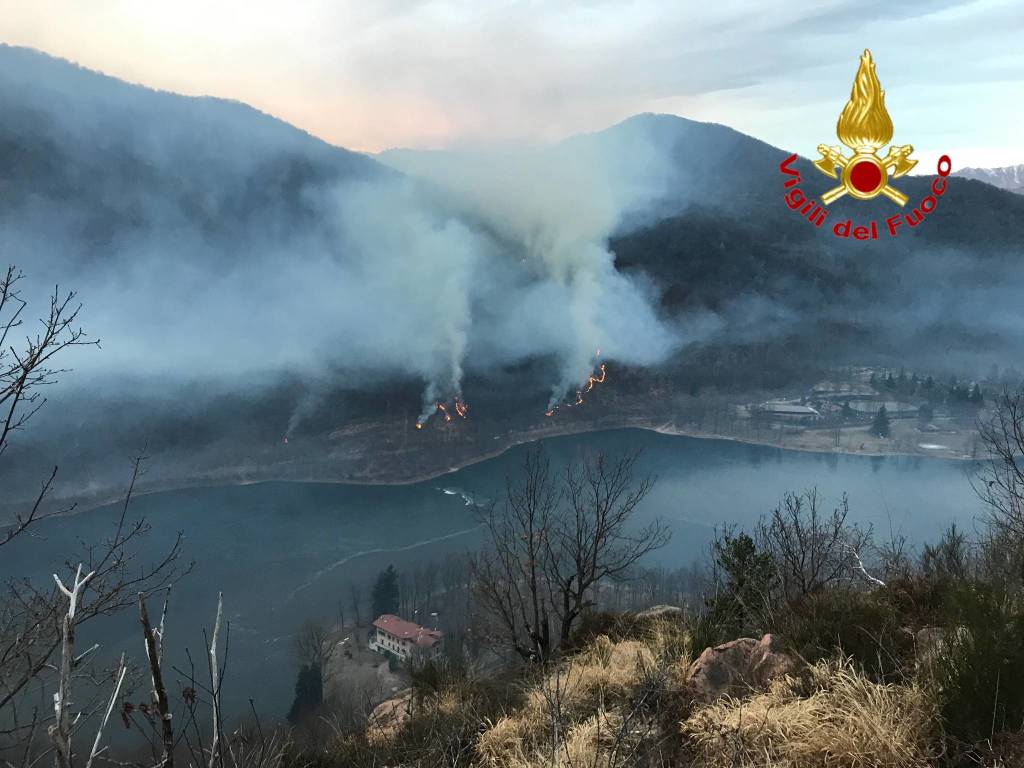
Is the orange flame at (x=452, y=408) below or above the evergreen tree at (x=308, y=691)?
above

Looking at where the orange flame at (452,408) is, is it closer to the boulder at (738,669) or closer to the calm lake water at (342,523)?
the calm lake water at (342,523)

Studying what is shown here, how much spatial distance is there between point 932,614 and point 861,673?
5.98 feet

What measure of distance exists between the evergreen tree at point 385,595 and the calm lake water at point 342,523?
689 cm

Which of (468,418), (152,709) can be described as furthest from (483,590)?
(468,418)

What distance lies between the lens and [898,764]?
3.45m

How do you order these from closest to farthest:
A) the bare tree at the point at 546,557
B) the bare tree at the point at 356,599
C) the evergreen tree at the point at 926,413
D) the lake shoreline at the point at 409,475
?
the bare tree at the point at 546,557, the bare tree at the point at 356,599, the lake shoreline at the point at 409,475, the evergreen tree at the point at 926,413

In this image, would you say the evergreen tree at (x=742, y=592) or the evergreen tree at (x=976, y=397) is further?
the evergreen tree at (x=976, y=397)

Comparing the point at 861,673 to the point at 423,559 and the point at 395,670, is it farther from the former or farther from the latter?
the point at 423,559

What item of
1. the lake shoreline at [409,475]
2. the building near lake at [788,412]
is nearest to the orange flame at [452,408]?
the lake shoreline at [409,475]

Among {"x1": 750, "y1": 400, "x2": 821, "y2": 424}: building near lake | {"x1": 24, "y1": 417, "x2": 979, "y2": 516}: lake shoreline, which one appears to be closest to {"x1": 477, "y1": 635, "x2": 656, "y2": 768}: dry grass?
{"x1": 24, "y1": 417, "x2": 979, "y2": 516}: lake shoreline

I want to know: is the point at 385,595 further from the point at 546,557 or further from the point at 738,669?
the point at 738,669

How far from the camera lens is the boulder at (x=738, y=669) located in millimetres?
4992

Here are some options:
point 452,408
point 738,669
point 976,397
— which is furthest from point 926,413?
point 738,669

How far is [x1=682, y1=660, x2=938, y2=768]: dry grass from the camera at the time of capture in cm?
358
